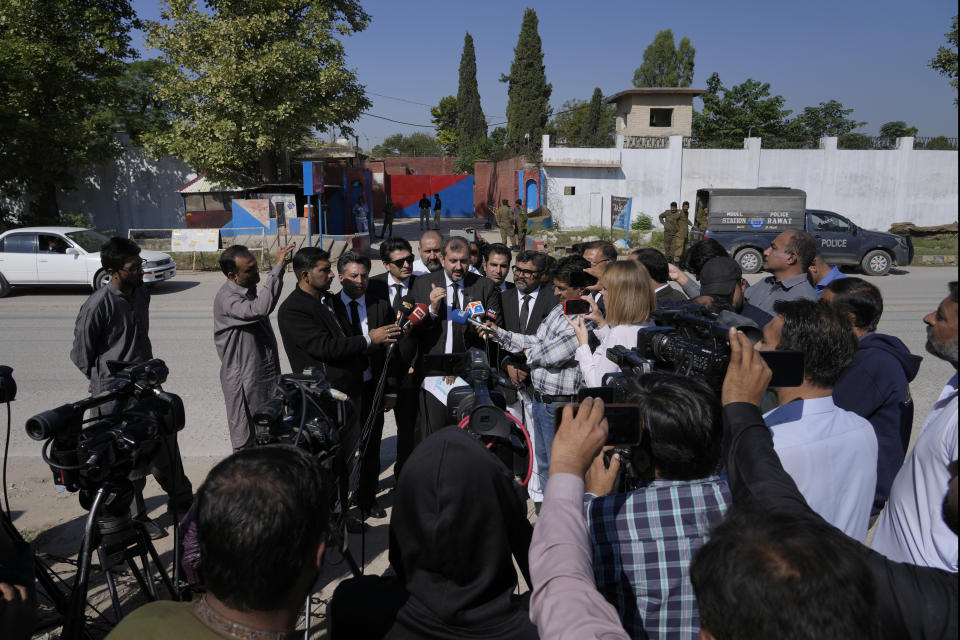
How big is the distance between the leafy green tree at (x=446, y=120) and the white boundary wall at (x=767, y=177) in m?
33.3

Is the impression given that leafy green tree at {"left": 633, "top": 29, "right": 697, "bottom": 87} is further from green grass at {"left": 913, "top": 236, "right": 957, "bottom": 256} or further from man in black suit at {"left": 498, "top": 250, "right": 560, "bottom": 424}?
man in black suit at {"left": 498, "top": 250, "right": 560, "bottom": 424}

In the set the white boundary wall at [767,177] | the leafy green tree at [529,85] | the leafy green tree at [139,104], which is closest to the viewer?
the leafy green tree at [139,104]

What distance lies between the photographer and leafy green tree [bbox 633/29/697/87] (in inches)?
2768

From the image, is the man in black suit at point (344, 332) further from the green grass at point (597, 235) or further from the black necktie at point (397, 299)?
the green grass at point (597, 235)

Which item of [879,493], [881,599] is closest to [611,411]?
[881,599]

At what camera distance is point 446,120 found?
206 ft

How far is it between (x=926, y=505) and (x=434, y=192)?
40.6 m

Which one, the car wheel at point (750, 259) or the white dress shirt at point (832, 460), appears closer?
the white dress shirt at point (832, 460)

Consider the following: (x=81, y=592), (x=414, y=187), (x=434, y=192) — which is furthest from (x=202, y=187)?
(x=81, y=592)

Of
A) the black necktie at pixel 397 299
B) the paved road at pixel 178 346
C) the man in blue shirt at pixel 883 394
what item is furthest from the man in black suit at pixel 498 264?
the paved road at pixel 178 346

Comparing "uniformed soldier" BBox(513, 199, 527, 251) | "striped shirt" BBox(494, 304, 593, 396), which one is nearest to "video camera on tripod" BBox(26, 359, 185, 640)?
"striped shirt" BBox(494, 304, 593, 396)

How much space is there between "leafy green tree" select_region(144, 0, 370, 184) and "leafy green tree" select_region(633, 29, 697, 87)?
5606 centimetres

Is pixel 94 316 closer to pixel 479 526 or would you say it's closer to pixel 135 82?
pixel 479 526

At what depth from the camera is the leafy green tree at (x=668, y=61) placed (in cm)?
7031
